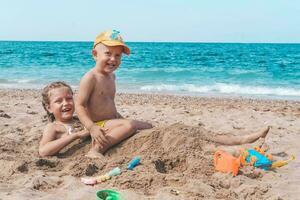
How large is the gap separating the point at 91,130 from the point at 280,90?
1009 centimetres

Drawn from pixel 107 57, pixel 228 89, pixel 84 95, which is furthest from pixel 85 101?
pixel 228 89

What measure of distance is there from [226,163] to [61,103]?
1765mm

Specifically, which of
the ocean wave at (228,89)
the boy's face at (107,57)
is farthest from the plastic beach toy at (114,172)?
the ocean wave at (228,89)

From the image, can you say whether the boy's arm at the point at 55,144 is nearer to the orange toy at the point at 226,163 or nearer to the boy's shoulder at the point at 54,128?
the boy's shoulder at the point at 54,128

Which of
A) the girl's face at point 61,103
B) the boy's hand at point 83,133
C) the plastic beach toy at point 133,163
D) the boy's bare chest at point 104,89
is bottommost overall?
the plastic beach toy at point 133,163

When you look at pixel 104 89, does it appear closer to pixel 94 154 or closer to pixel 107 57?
pixel 107 57

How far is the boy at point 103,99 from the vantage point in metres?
3.78

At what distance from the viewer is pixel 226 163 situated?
10.7 feet

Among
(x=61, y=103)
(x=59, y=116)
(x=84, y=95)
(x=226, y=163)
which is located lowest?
(x=226, y=163)

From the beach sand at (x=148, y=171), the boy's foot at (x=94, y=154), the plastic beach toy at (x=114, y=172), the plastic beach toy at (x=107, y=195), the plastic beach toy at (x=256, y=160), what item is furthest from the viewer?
the boy's foot at (x=94, y=154)

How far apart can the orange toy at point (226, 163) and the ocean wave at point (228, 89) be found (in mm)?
9194

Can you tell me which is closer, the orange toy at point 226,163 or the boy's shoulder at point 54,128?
the orange toy at point 226,163

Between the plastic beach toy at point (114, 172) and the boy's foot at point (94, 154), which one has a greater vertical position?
the plastic beach toy at point (114, 172)

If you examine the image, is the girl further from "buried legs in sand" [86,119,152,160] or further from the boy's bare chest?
the boy's bare chest
